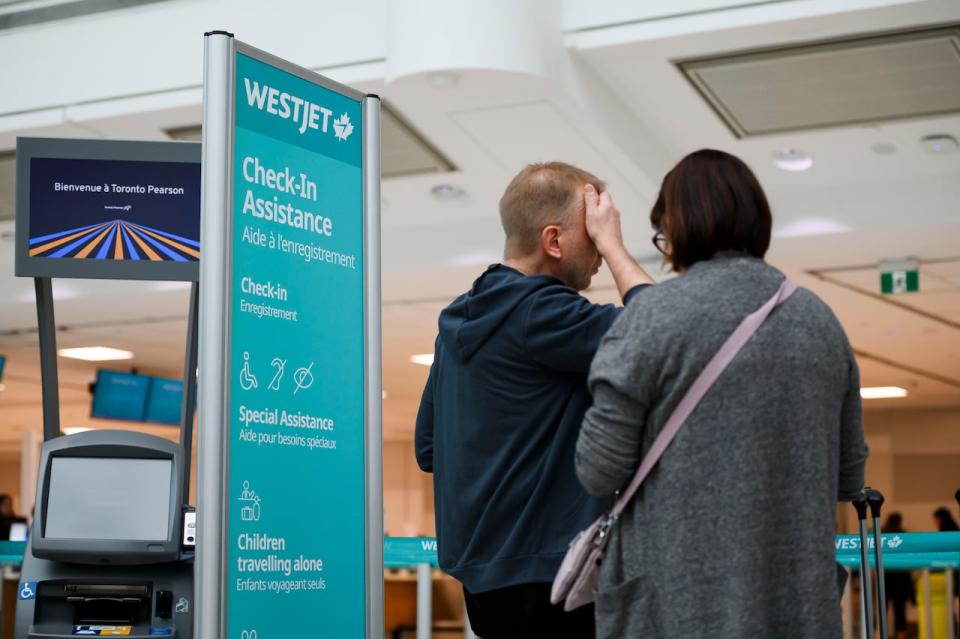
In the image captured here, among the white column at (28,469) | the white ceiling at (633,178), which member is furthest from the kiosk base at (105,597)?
the white column at (28,469)

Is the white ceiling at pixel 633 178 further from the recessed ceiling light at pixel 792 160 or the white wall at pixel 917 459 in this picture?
the white wall at pixel 917 459

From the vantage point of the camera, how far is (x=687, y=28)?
20.8 feet

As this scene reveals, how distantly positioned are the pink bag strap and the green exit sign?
8.14 m

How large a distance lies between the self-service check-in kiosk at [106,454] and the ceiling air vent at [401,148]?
3.67 metres

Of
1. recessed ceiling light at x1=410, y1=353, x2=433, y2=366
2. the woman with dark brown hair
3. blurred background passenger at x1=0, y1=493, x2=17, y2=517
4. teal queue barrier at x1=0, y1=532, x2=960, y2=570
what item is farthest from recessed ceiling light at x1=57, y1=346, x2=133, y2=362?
the woman with dark brown hair

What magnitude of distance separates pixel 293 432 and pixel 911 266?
7.74 m

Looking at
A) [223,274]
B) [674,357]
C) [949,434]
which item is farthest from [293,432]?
[949,434]

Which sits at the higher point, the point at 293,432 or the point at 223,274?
the point at 223,274

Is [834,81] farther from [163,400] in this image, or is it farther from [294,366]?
[163,400]

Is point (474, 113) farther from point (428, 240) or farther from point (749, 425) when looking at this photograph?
point (749, 425)

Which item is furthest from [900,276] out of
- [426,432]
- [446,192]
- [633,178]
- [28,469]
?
[28,469]

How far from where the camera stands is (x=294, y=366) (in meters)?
2.88

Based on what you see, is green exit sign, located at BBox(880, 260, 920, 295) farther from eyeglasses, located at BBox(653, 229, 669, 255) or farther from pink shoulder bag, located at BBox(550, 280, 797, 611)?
pink shoulder bag, located at BBox(550, 280, 797, 611)

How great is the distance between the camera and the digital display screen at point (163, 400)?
1527 centimetres
